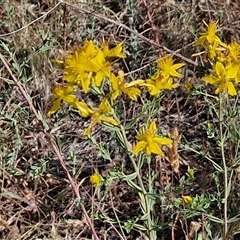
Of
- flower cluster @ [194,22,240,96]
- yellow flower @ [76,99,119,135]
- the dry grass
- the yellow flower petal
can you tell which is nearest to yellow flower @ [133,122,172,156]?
the yellow flower petal

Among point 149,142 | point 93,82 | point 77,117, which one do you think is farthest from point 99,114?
point 77,117

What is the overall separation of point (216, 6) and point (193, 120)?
2.32 feet

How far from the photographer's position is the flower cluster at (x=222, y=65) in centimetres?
186

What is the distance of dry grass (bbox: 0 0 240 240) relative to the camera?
8.41 feet

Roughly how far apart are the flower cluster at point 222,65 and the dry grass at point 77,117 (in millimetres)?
238

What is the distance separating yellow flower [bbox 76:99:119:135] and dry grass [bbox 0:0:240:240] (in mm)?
393

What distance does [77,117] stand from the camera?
287 centimetres

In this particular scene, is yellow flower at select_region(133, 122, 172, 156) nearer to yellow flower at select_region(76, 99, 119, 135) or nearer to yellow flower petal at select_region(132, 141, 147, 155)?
yellow flower petal at select_region(132, 141, 147, 155)

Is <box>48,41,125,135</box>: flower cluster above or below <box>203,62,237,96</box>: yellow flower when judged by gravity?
above

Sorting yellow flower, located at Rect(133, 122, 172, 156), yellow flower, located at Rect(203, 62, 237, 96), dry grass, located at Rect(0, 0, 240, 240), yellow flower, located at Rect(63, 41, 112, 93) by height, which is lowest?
dry grass, located at Rect(0, 0, 240, 240)

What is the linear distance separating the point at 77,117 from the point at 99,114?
1.17 meters

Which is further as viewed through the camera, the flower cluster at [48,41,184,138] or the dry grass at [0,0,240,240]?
the dry grass at [0,0,240,240]

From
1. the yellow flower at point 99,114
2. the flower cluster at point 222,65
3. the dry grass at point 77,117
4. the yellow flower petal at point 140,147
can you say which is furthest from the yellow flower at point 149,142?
the dry grass at point 77,117

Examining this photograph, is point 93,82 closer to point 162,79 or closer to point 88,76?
point 88,76
